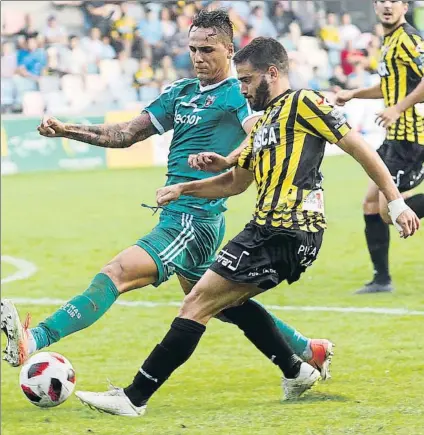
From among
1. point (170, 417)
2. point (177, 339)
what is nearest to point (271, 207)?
point (177, 339)

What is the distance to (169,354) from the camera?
16.9 ft

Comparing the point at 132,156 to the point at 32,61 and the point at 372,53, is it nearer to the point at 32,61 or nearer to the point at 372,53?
the point at 32,61

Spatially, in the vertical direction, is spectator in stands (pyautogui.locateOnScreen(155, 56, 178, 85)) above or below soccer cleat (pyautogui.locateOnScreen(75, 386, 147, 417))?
below

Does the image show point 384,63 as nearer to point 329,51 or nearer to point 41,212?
point 41,212

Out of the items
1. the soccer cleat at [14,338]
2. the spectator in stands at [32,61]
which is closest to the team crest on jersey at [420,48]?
the soccer cleat at [14,338]

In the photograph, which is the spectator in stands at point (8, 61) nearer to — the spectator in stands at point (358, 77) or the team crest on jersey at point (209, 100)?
the spectator in stands at point (358, 77)

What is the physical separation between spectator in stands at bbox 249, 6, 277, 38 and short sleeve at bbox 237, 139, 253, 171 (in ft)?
58.9

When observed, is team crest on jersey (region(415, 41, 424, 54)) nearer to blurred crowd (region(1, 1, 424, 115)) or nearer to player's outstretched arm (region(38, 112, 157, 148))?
player's outstretched arm (region(38, 112, 157, 148))

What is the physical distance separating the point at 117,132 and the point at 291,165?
54.8 inches

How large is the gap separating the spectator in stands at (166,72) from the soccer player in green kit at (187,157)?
16904mm

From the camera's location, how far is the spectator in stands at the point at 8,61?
21844 millimetres

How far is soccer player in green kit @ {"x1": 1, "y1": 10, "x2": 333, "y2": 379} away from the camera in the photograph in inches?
222

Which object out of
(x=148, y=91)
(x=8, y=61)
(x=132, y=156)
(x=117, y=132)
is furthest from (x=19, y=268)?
(x=148, y=91)

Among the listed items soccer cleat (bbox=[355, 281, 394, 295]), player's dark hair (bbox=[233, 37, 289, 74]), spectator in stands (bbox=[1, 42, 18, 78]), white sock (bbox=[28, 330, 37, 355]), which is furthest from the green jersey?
spectator in stands (bbox=[1, 42, 18, 78])
